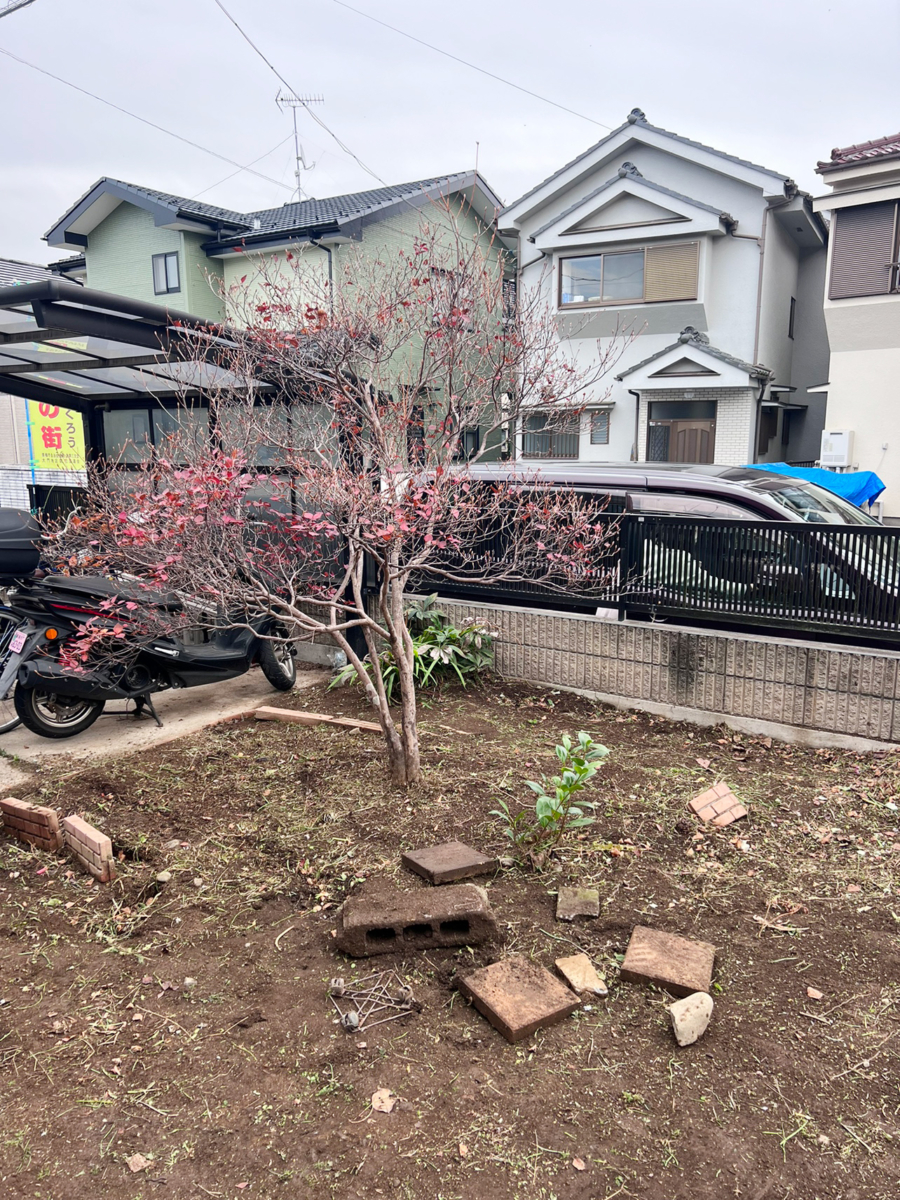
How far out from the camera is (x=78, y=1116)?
228cm

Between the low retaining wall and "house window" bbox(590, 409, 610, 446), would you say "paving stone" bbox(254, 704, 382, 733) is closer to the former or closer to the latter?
the low retaining wall

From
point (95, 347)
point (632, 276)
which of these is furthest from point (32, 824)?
point (632, 276)

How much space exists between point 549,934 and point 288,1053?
3.45 feet

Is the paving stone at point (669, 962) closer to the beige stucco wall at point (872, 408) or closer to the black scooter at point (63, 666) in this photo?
the black scooter at point (63, 666)

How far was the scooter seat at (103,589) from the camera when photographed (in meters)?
5.16

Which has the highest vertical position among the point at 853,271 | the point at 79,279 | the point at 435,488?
the point at 79,279

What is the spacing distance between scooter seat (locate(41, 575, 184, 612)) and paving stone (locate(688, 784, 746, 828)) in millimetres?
3283

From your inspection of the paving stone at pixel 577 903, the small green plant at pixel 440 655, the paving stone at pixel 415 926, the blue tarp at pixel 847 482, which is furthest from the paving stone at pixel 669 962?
the blue tarp at pixel 847 482

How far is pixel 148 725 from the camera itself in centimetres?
581

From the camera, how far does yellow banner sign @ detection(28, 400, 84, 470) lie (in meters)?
20.6

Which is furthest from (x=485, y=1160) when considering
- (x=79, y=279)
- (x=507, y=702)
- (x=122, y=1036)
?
(x=79, y=279)

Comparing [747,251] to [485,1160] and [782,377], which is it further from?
[485,1160]

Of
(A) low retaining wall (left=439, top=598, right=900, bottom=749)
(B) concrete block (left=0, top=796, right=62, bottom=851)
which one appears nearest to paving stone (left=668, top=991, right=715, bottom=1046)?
(B) concrete block (left=0, top=796, right=62, bottom=851)

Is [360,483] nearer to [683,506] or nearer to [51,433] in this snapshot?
[683,506]
